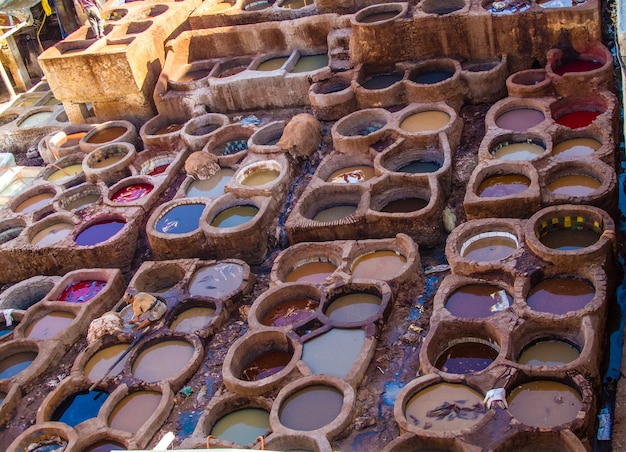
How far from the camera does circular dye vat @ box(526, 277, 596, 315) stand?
27.9 ft

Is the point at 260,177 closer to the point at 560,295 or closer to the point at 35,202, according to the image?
the point at 35,202

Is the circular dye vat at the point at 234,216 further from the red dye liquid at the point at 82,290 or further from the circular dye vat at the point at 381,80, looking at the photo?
the circular dye vat at the point at 381,80

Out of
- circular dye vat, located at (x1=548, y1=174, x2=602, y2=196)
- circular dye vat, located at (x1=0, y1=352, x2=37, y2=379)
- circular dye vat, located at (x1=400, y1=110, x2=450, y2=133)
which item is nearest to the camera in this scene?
circular dye vat, located at (x1=548, y1=174, x2=602, y2=196)

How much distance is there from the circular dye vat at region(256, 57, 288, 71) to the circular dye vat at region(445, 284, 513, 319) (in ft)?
24.1

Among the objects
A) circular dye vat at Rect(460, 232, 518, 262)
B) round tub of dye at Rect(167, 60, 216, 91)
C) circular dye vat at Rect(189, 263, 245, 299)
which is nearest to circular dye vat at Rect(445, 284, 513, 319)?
circular dye vat at Rect(460, 232, 518, 262)

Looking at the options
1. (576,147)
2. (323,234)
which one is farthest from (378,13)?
(323,234)

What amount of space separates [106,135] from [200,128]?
219cm

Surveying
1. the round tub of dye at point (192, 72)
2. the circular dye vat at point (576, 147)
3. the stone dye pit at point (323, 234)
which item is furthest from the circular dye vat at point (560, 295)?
the round tub of dye at point (192, 72)

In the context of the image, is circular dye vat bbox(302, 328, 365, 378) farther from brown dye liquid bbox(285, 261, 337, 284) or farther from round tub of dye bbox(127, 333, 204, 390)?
round tub of dye bbox(127, 333, 204, 390)

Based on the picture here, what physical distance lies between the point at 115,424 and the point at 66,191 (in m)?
5.69

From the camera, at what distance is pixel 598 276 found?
8.52 meters

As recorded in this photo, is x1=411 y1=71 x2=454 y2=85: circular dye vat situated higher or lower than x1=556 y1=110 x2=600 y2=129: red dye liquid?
higher

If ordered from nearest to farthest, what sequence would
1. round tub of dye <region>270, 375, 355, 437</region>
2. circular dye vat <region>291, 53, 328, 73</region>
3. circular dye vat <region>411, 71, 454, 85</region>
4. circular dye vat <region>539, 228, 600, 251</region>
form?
round tub of dye <region>270, 375, 355, 437</region> < circular dye vat <region>539, 228, 600, 251</region> < circular dye vat <region>411, 71, 454, 85</region> < circular dye vat <region>291, 53, 328, 73</region>

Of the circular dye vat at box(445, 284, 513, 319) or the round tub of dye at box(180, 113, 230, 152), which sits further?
the round tub of dye at box(180, 113, 230, 152)
